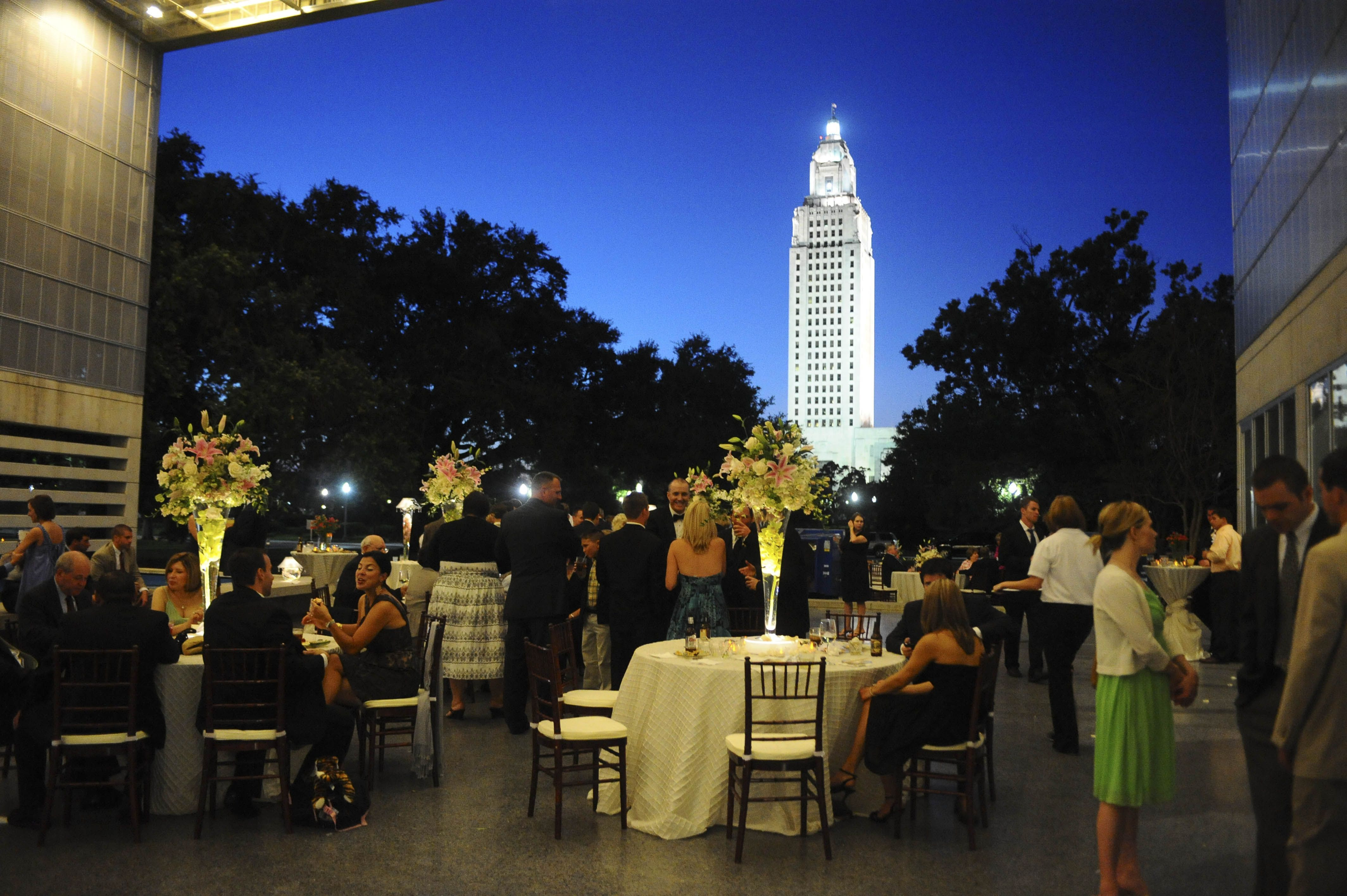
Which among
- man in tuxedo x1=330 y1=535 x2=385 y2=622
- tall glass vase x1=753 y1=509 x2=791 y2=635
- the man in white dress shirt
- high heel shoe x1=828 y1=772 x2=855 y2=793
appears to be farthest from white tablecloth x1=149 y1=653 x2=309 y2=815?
the man in white dress shirt

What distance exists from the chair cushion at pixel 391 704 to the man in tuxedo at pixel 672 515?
273cm

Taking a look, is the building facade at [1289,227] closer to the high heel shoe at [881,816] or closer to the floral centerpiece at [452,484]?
the high heel shoe at [881,816]

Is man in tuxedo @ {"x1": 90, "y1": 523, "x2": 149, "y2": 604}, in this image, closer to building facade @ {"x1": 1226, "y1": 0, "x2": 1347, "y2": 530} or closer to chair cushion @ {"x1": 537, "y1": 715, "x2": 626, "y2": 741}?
chair cushion @ {"x1": 537, "y1": 715, "x2": 626, "y2": 741}

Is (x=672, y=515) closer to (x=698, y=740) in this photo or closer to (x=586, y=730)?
(x=586, y=730)

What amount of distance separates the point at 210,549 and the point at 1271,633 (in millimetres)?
6545

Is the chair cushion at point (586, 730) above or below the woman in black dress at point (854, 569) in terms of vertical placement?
below

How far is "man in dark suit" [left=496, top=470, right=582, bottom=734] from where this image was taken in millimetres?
7906

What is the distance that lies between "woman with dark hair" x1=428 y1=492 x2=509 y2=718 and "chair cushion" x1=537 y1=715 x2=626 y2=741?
9.01 ft

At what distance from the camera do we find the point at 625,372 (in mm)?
36281

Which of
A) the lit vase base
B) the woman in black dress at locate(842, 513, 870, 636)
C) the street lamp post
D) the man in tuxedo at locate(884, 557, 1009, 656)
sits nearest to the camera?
the lit vase base

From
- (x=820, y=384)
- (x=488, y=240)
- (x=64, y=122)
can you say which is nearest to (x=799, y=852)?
(x=64, y=122)

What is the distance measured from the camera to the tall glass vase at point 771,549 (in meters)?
7.00

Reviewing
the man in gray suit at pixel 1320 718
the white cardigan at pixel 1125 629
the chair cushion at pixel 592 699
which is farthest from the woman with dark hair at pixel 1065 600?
the man in gray suit at pixel 1320 718

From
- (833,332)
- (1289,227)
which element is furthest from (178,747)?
(833,332)
